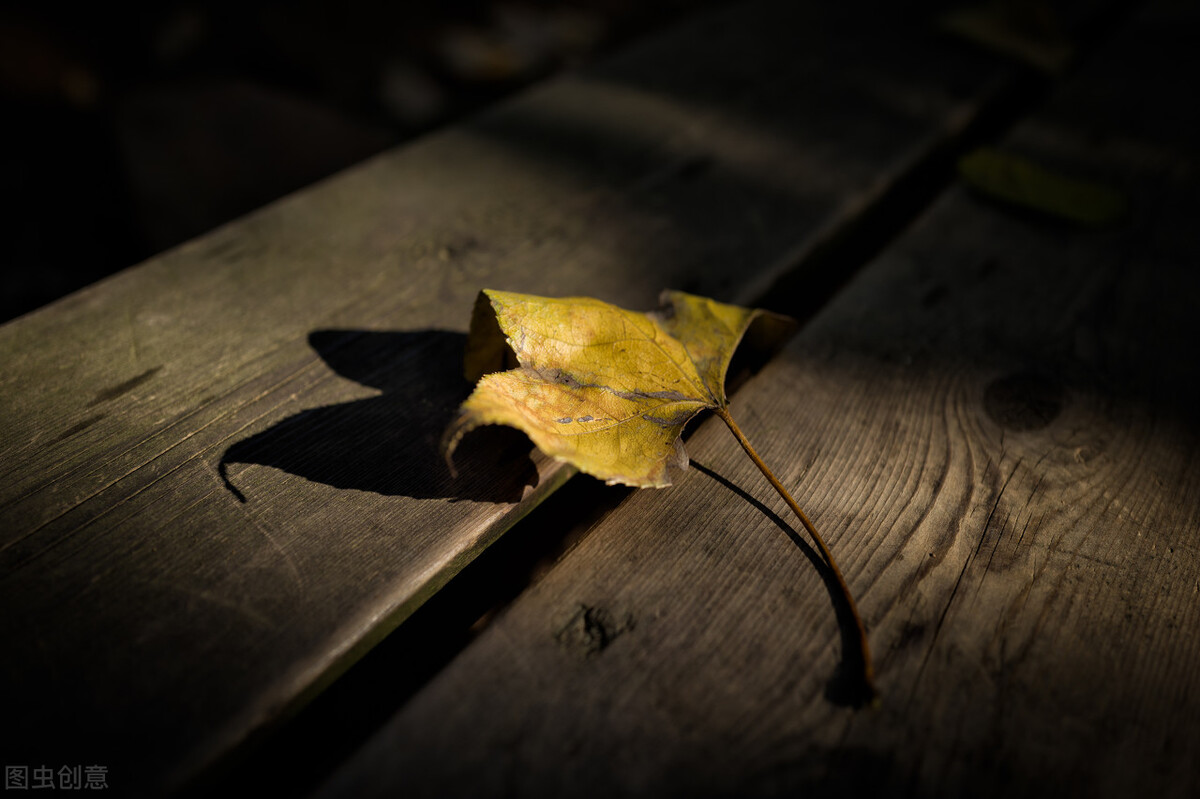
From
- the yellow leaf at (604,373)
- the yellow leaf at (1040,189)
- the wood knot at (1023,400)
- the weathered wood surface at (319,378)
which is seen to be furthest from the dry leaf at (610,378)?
the yellow leaf at (1040,189)

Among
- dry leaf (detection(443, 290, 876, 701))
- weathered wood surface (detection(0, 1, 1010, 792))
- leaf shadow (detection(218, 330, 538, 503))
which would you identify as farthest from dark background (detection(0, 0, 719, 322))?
dry leaf (detection(443, 290, 876, 701))

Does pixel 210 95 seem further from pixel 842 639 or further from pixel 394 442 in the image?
pixel 842 639

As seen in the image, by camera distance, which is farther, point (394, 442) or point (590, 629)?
point (394, 442)

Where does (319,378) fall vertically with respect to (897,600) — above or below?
above

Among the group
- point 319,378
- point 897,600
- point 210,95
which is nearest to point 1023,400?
point 897,600

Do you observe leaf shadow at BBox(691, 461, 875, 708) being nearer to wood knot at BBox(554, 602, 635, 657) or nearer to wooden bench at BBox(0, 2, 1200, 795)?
wooden bench at BBox(0, 2, 1200, 795)

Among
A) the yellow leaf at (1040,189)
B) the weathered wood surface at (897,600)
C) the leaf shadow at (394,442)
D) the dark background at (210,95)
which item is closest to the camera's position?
the weathered wood surface at (897,600)

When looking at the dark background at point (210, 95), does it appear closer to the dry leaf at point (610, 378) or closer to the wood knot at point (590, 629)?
the dry leaf at point (610, 378)
